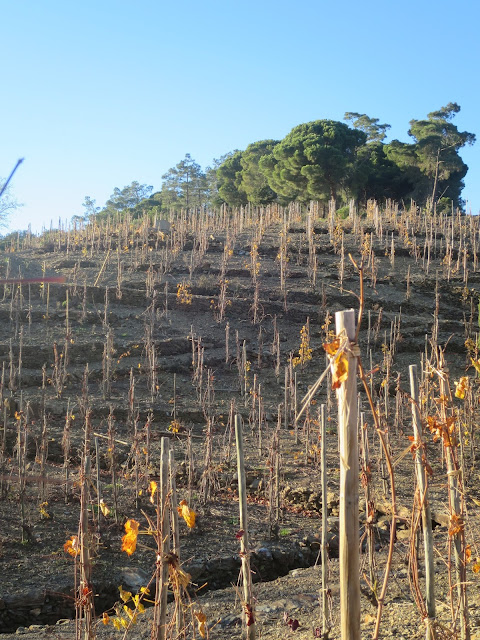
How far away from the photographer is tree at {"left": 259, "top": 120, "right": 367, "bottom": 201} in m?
26.4

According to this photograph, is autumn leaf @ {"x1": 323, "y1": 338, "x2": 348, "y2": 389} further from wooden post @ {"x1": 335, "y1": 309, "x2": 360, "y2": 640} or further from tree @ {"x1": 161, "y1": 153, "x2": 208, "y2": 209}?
tree @ {"x1": 161, "y1": 153, "x2": 208, "y2": 209}

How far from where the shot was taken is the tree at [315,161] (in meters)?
26.4

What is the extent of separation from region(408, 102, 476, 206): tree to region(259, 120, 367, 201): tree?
307cm

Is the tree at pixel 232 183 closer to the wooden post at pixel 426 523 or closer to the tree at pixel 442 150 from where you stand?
the tree at pixel 442 150

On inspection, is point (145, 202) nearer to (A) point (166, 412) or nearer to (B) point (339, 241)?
(B) point (339, 241)

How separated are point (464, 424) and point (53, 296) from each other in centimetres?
1009

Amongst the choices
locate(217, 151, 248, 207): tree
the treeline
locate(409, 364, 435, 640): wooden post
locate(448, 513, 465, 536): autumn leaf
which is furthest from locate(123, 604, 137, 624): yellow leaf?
locate(217, 151, 248, 207): tree

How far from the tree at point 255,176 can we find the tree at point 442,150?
7515mm

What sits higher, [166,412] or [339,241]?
[339,241]

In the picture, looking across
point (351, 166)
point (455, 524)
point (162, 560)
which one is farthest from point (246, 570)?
point (351, 166)

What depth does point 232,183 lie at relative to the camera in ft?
114

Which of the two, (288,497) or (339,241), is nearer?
(288,497)

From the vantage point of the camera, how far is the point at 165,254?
1684cm

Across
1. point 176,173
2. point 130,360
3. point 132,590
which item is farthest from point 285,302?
point 176,173
